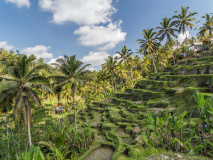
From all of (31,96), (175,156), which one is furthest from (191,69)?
(31,96)

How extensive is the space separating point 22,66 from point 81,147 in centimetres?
878

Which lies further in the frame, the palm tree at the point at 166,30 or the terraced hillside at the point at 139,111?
the palm tree at the point at 166,30

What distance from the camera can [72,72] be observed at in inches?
556

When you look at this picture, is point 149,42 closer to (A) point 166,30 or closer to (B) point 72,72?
(A) point 166,30

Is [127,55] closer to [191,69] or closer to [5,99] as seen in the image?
[191,69]

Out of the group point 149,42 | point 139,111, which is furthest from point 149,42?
point 139,111

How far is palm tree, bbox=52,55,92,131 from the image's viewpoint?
1357 centimetres

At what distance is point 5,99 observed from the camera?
1011 centimetres

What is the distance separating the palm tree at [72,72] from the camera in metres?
13.6

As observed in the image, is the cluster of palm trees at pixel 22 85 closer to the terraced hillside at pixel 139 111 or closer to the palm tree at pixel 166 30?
the terraced hillside at pixel 139 111

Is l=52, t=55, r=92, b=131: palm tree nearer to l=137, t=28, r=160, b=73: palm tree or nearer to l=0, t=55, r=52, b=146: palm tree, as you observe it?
l=0, t=55, r=52, b=146: palm tree

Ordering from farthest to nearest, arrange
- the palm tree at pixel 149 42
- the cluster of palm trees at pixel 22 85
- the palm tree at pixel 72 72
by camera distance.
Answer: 1. the palm tree at pixel 149 42
2. the palm tree at pixel 72 72
3. the cluster of palm trees at pixel 22 85

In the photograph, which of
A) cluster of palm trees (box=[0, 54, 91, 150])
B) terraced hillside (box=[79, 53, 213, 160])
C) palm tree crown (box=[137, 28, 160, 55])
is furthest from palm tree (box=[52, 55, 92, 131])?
palm tree crown (box=[137, 28, 160, 55])

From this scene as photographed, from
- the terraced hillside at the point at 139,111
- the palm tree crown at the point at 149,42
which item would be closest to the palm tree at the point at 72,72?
the terraced hillside at the point at 139,111
